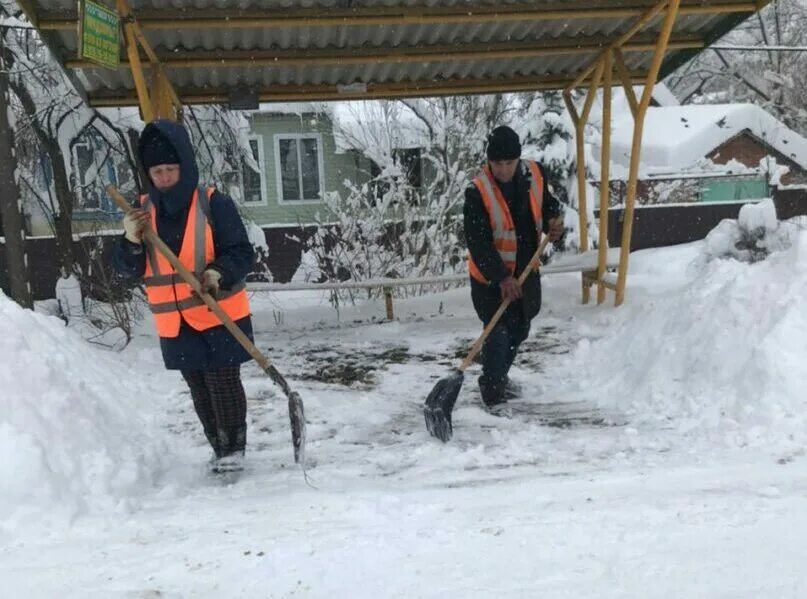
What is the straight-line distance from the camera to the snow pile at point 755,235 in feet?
22.9

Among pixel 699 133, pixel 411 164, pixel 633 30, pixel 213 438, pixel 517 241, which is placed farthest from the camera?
pixel 699 133

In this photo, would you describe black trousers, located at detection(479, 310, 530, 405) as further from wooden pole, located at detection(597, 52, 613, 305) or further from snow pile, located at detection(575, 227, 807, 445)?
wooden pole, located at detection(597, 52, 613, 305)

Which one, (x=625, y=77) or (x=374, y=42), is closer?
(x=374, y=42)

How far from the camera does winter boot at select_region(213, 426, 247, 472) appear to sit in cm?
347

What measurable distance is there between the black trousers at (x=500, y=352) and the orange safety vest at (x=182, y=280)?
1.77m

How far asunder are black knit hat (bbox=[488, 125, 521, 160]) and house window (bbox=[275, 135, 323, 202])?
14.4 meters

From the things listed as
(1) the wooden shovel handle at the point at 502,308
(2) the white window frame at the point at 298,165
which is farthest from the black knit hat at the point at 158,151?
(2) the white window frame at the point at 298,165

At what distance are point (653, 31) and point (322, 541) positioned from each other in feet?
20.1

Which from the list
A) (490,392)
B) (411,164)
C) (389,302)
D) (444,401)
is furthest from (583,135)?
(444,401)

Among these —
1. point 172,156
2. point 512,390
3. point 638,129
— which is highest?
point 638,129

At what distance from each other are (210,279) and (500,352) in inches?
77.2

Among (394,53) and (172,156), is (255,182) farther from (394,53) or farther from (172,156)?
(172,156)

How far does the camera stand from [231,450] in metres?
3.55

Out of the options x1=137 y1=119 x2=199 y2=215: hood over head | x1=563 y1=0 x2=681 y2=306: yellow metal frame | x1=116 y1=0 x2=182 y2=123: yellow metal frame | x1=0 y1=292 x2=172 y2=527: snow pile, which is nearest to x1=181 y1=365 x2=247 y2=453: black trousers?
A: x1=0 y1=292 x2=172 y2=527: snow pile
